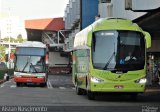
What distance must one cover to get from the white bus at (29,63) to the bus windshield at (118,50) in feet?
54.4

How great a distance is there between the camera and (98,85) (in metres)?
21.8

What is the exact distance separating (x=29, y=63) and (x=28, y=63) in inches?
3.0

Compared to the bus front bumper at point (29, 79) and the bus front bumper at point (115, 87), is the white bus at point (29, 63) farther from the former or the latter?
the bus front bumper at point (115, 87)

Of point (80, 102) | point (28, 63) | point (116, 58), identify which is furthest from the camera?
point (28, 63)

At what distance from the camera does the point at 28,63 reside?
126 ft

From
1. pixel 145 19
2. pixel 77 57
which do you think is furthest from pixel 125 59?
pixel 145 19

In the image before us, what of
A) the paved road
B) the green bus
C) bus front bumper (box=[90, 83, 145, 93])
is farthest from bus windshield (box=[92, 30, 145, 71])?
the paved road

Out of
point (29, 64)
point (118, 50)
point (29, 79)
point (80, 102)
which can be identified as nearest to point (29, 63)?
point (29, 64)

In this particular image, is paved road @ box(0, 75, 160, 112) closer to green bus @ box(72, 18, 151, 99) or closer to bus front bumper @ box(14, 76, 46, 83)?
green bus @ box(72, 18, 151, 99)

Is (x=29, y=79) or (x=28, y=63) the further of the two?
(x=29, y=79)

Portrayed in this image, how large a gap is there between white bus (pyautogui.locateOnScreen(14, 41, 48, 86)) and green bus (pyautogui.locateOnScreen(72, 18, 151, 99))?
52.7 feet

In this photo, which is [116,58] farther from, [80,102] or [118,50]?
[80,102]

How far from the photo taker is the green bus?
71.4ft

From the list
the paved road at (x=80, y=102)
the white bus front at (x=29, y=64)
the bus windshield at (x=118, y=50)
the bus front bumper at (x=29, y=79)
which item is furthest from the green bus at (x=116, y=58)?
the bus front bumper at (x=29, y=79)
